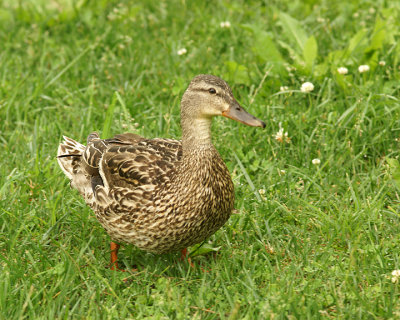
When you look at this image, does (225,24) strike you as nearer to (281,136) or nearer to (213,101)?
(281,136)

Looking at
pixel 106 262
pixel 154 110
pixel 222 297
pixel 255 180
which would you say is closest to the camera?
pixel 222 297

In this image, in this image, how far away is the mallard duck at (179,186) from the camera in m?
3.85

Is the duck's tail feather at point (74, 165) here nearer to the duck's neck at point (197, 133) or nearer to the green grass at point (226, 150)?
the green grass at point (226, 150)

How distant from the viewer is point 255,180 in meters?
5.01

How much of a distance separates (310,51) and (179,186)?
106 inches

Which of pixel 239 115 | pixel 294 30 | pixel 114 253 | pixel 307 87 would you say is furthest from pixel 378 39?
pixel 114 253

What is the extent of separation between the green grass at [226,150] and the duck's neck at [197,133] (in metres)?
0.78

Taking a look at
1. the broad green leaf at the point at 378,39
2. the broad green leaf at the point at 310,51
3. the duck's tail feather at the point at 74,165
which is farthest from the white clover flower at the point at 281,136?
the duck's tail feather at the point at 74,165

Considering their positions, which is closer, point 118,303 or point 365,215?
point 118,303

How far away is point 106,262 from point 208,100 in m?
1.35

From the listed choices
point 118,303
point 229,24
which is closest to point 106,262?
point 118,303

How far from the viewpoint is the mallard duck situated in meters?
3.85

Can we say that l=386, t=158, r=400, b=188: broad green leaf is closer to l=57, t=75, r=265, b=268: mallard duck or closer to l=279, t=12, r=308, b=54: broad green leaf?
l=57, t=75, r=265, b=268: mallard duck

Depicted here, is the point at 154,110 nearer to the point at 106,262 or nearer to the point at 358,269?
the point at 106,262
